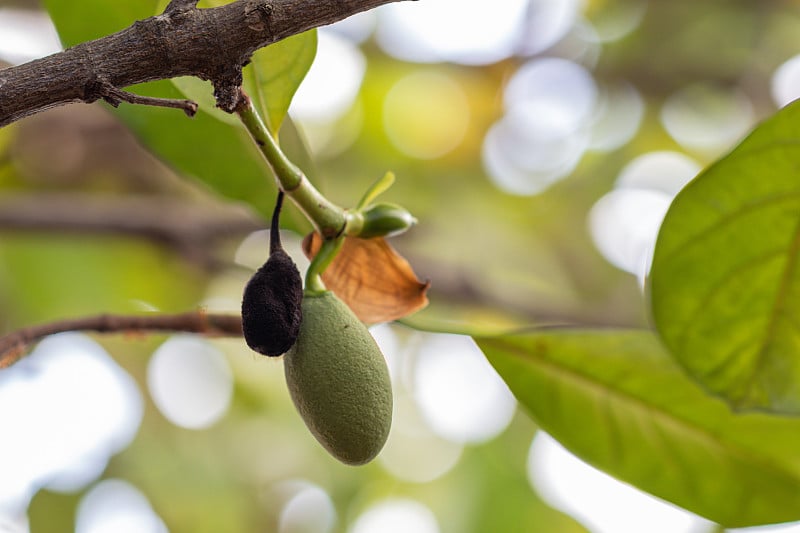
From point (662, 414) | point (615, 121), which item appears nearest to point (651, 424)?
point (662, 414)

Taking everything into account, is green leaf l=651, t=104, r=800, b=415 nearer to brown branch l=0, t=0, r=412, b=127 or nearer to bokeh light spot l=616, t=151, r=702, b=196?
brown branch l=0, t=0, r=412, b=127

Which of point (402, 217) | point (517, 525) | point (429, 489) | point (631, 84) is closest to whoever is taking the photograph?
point (402, 217)

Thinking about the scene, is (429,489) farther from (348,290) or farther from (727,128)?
(348,290)

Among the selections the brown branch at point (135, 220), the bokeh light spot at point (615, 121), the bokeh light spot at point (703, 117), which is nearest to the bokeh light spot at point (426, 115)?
the bokeh light spot at point (615, 121)

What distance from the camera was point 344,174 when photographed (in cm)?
381

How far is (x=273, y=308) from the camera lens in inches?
37.6

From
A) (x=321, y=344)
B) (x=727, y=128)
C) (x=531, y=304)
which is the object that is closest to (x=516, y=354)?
(x=321, y=344)

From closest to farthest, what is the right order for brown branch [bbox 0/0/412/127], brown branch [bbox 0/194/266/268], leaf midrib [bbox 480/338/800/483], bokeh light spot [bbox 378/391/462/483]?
1. brown branch [bbox 0/0/412/127]
2. leaf midrib [bbox 480/338/800/483]
3. brown branch [bbox 0/194/266/268]
4. bokeh light spot [bbox 378/391/462/483]

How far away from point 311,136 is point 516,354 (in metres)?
2.62

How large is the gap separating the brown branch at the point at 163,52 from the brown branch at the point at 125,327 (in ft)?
1.49

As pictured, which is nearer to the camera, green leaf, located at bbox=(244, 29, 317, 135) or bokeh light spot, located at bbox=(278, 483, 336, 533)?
green leaf, located at bbox=(244, 29, 317, 135)

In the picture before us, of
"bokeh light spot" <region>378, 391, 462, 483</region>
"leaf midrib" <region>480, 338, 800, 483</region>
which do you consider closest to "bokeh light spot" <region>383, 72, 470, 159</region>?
"bokeh light spot" <region>378, 391, 462, 483</region>

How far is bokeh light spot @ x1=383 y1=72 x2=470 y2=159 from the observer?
13.4 feet

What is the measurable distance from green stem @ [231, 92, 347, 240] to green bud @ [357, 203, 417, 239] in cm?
3
